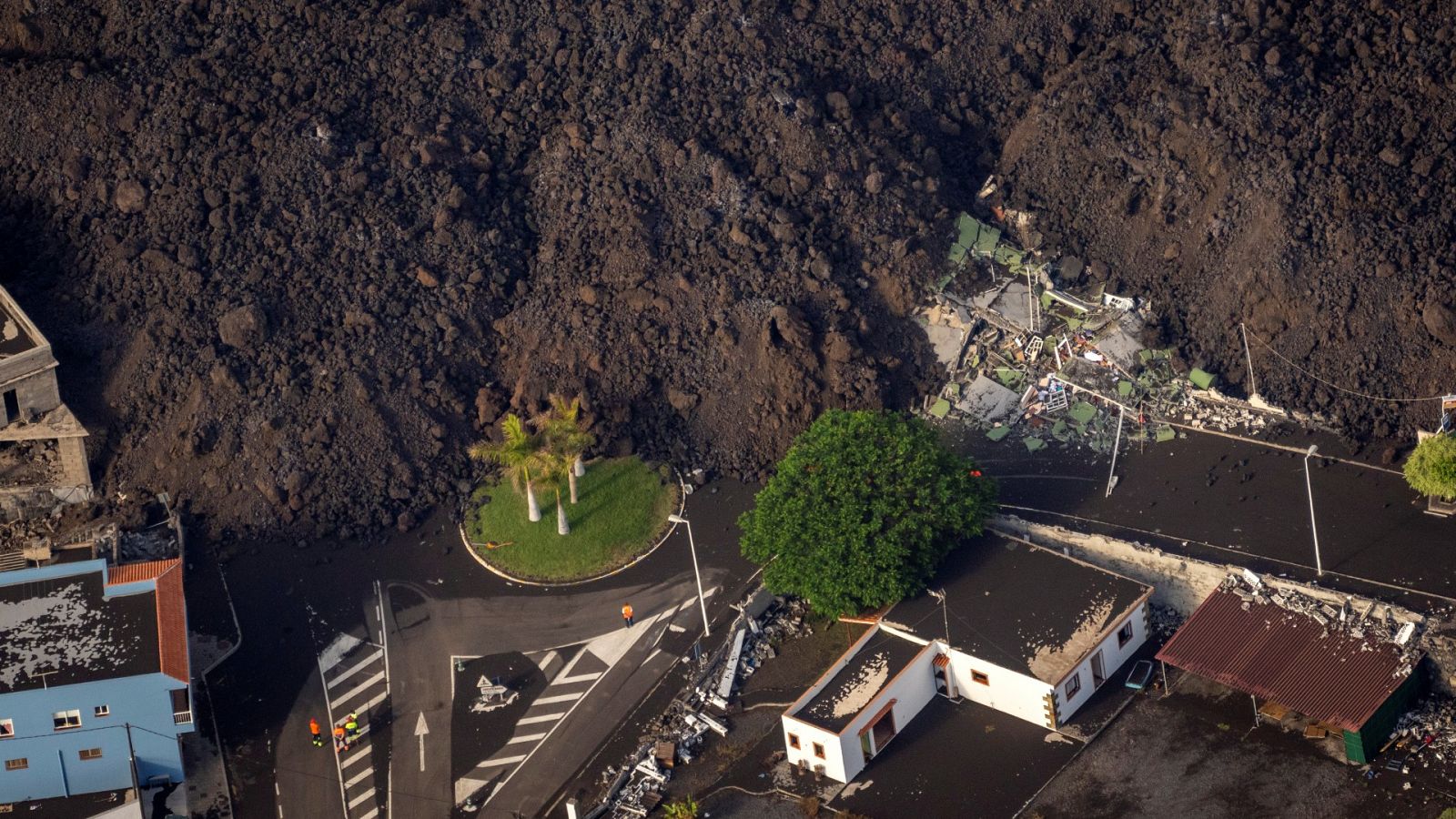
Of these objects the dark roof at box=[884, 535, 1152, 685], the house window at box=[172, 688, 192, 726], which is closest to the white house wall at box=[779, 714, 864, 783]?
the dark roof at box=[884, 535, 1152, 685]

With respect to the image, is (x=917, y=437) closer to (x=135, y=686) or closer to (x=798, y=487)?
(x=798, y=487)

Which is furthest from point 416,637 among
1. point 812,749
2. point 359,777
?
point 812,749

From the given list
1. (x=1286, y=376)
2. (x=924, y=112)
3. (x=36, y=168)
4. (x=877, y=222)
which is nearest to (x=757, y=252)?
(x=877, y=222)

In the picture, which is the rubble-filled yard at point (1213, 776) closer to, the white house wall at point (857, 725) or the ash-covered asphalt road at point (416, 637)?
the white house wall at point (857, 725)

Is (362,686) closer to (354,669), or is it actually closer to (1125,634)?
→ (354,669)

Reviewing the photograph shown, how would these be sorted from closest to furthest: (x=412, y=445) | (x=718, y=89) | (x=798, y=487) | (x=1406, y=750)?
1. (x=1406, y=750)
2. (x=798, y=487)
3. (x=412, y=445)
4. (x=718, y=89)

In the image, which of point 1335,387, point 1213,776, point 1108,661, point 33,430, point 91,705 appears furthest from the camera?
point 1335,387

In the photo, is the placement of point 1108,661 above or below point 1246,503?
below
